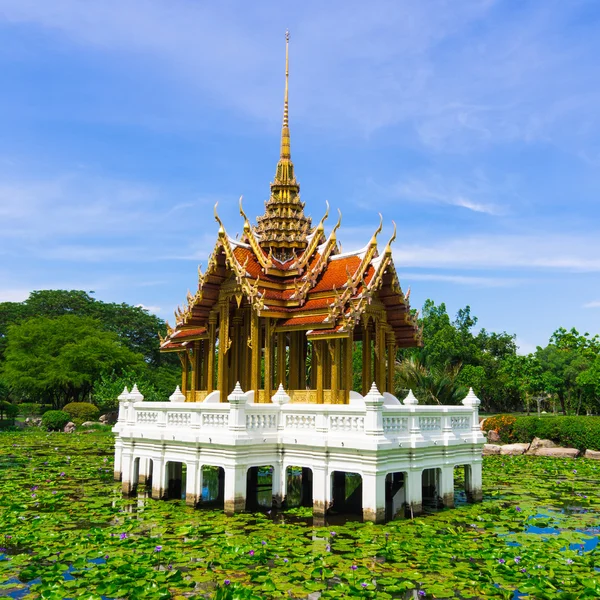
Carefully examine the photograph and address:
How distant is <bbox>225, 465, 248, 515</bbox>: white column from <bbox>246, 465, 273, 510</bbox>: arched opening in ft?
3.46

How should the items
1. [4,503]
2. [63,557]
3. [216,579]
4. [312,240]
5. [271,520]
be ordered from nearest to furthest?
[216,579] → [63,557] → [271,520] → [4,503] → [312,240]

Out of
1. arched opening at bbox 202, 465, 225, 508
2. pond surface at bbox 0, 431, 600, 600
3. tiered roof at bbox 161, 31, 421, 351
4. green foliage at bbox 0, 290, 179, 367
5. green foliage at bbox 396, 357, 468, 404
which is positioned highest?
green foliage at bbox 0, 290, 179, 367

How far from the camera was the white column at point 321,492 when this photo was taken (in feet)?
41.6

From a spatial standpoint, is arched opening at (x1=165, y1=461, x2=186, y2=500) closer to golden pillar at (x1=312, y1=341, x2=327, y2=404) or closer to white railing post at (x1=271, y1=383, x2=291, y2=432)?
white railing post at (x1=271, y1=383, x2=291, y2=432)

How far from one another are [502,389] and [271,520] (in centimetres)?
5090

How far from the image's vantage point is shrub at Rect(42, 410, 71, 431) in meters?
40.7

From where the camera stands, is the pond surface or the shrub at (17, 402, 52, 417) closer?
the pond surface

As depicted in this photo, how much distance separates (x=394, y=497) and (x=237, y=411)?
204 inches

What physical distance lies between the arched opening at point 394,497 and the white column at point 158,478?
522 centimetres

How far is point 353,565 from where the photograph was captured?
9227 millimetres

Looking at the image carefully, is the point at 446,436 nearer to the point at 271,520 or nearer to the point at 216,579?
the point at 271,520

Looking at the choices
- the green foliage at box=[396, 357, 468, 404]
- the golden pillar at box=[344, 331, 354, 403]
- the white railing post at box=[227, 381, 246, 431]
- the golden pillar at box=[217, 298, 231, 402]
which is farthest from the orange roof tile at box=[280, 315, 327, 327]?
the green foliage at box=[396, 357, 468, 404]

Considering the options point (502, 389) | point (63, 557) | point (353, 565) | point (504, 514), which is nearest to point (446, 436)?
point (504, 514)

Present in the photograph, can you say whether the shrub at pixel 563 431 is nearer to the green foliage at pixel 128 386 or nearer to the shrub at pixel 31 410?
the green foliage at pixel 128 386
